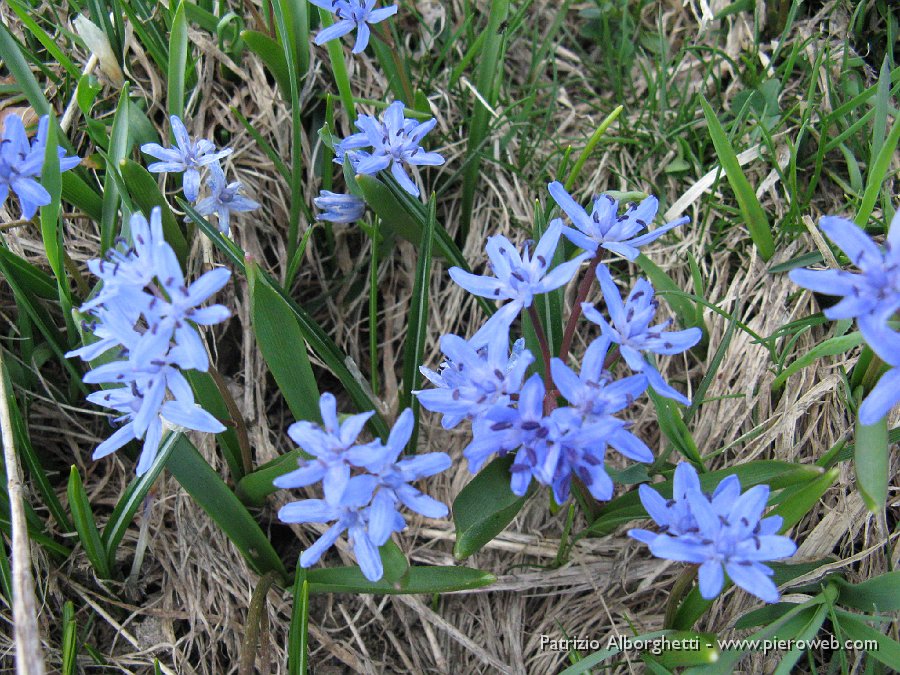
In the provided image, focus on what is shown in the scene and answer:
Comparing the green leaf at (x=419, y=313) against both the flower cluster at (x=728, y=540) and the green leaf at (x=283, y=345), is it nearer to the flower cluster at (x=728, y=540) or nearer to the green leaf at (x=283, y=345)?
the green leaf at (x=283, y=345)

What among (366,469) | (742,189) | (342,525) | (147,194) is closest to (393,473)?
(366,469)

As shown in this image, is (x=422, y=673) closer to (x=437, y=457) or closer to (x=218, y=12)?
(x=437, y=457)

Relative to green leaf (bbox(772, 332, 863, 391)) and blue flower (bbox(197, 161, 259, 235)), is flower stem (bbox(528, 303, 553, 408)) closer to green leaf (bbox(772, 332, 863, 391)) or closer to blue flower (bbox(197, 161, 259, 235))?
green leaf (bbox(772, 332, 863, 391))

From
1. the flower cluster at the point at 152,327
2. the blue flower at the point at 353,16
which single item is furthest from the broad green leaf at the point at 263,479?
the blue flower at the point at 353,16

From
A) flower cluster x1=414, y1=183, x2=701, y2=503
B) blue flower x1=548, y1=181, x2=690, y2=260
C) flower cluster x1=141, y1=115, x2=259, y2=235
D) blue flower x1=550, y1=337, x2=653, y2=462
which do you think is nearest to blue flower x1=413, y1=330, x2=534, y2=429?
flower cluster x1=414, y1=183, x2=701, y2=503

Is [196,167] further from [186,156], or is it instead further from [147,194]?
[147,194]

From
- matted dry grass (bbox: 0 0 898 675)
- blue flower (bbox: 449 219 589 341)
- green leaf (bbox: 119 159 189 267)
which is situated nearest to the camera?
blue flower (bbox: 449 219 589 341)
